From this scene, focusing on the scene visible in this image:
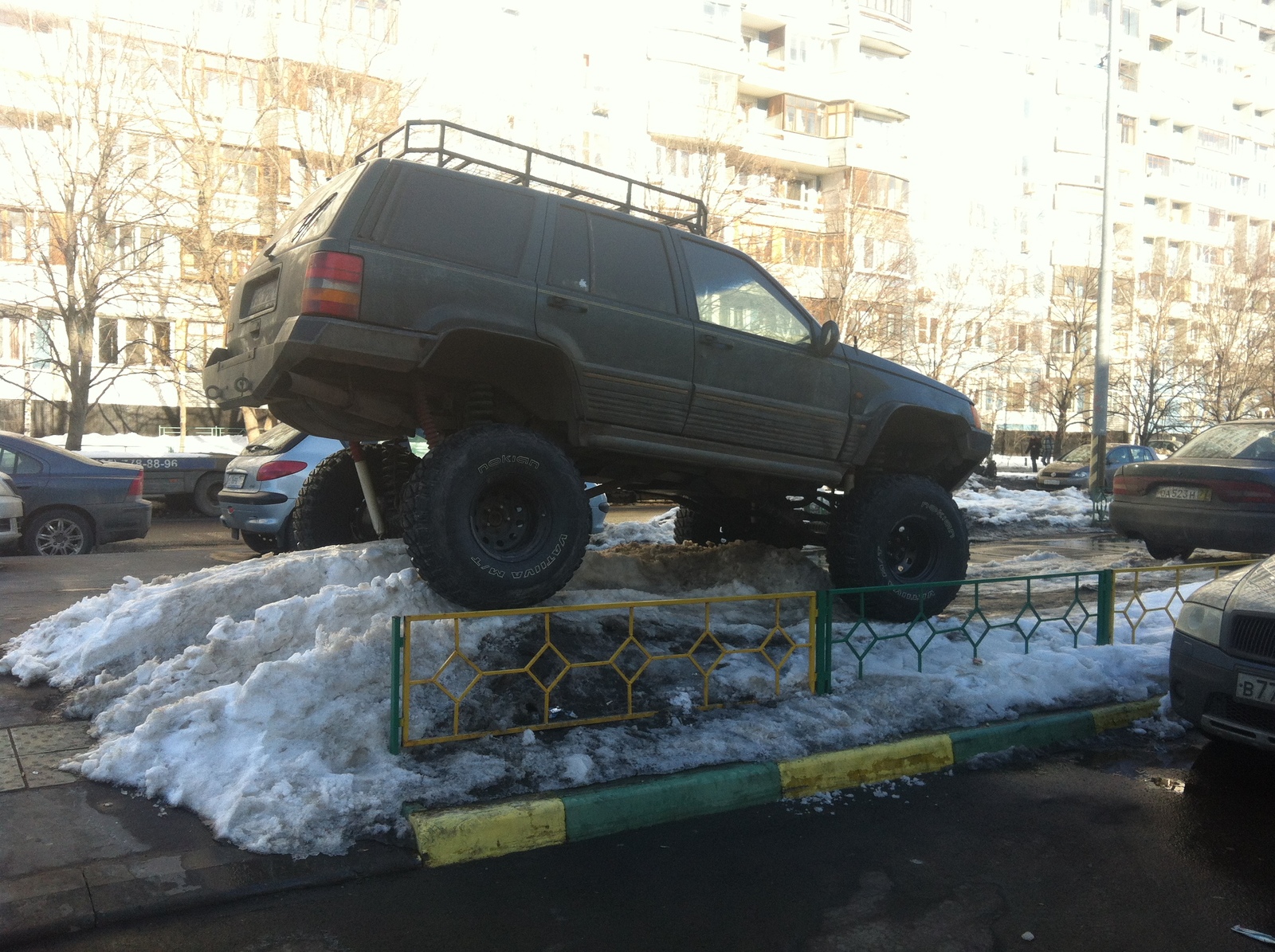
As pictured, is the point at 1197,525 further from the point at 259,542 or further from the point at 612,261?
the point at 259,542

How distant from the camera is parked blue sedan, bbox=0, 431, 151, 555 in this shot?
433 inches

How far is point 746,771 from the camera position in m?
4.21

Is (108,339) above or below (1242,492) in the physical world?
above

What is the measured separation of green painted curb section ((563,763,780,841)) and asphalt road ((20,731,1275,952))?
0.23 feet

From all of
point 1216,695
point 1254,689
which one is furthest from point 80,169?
point 1254,689

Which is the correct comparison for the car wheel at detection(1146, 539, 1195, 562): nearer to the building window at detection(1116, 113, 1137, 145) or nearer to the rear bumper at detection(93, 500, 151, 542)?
the rear bumper at detection(93, 500, 151, 542)

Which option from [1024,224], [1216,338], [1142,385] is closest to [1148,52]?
[1024,224]

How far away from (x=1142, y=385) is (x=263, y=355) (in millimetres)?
38765

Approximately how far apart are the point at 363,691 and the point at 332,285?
→ 1.84 meters

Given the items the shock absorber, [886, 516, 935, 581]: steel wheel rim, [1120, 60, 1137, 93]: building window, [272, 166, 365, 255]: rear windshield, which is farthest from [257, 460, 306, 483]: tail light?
[1120, 60, 1137, 93]: building window

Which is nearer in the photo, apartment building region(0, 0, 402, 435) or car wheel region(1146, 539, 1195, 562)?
car wheel region(1146, 539, 1195, 562)

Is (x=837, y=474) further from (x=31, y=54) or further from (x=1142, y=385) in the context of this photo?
(x=1142, y=385)

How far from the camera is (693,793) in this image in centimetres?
407

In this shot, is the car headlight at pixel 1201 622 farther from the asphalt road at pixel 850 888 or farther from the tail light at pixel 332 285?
the tail light at pixel 332 285
